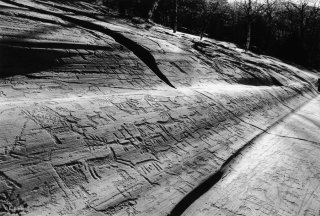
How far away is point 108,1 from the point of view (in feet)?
29.3

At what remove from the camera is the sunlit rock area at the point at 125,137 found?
1087 millimetres

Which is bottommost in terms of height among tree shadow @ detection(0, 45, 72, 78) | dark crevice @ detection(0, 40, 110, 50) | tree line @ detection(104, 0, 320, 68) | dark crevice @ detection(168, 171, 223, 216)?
dark crevice @ detection(168, 171, 223, 216)

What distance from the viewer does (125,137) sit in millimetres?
1412

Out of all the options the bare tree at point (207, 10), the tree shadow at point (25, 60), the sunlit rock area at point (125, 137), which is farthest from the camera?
the bare tree at point (207, 10)

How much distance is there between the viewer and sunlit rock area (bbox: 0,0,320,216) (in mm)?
1087

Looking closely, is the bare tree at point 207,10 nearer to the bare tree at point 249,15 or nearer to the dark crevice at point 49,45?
the bare tree at point 249,15

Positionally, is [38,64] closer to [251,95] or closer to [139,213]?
[139,213]

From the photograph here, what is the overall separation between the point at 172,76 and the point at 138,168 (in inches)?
48.9

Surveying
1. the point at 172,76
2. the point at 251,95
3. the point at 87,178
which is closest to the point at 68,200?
the point at 87,178

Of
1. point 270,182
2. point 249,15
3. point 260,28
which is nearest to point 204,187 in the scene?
point 270,182

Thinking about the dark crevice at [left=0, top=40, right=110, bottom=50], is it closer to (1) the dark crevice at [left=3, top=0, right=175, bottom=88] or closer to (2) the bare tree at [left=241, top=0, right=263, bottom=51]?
(1) the dark crevice at [left=3, top=0, right=175, bottom=88]

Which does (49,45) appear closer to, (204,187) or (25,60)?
(25,60)

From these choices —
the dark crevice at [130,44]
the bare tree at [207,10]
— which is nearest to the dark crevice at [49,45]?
the dark crevice at [130,44]

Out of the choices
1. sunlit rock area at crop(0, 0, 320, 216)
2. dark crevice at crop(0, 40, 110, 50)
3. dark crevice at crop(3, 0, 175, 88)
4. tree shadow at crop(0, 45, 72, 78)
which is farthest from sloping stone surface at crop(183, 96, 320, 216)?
dark crevice at crop(0, 40, 110, 50)
